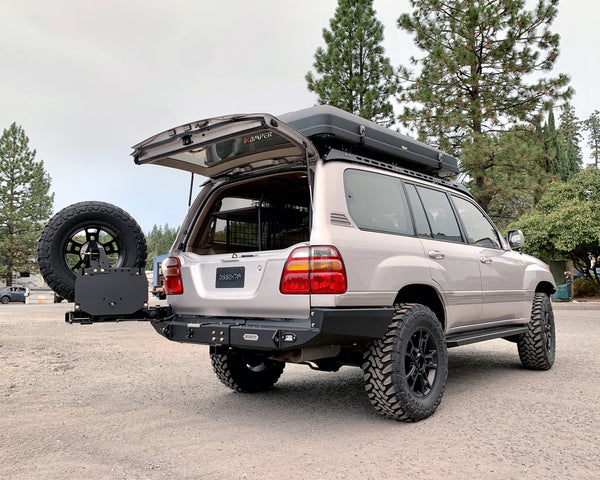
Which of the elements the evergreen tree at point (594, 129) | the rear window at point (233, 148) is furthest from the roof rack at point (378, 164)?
the evergreen tree at point (594, 129)

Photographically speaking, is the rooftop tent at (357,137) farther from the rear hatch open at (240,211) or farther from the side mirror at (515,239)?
the side mirror at (515,239)

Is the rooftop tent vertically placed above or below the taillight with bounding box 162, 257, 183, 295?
above

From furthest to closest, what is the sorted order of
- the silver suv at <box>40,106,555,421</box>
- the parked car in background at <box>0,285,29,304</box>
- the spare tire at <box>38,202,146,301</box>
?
1. the parked car in background at <box>0,285,29,304</box>
2. the spare tire at <box>38,202,146,301</box>
3. the silver suv at <box>40,106,555,421</box>

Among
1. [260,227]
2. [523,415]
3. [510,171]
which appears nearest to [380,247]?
[260,227]

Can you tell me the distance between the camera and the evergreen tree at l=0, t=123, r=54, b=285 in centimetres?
4794

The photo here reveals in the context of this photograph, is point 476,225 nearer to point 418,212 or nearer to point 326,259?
point 418,212

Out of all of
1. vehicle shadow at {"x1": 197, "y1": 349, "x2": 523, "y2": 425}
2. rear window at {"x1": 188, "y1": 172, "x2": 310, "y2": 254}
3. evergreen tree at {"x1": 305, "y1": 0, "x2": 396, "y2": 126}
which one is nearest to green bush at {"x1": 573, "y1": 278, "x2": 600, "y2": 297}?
evergreen tree at {"x1": 305, "y1": 0, "x2": 396, "y2": 126}

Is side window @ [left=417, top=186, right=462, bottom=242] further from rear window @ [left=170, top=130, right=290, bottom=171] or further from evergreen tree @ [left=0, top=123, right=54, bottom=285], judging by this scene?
evergreen tree @ [left=0, top=123, right=54, bottom=285]

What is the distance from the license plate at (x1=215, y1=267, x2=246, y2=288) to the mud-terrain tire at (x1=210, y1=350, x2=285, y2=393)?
3.38 ft

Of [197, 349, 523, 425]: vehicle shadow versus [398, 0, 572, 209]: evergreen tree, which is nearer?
[197, 349, 523, 425]: vehicle shadow

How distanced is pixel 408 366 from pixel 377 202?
1314 millimetres

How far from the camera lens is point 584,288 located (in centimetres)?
2038

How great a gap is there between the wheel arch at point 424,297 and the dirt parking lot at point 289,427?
0.81 metres

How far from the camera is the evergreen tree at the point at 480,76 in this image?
2028cm
